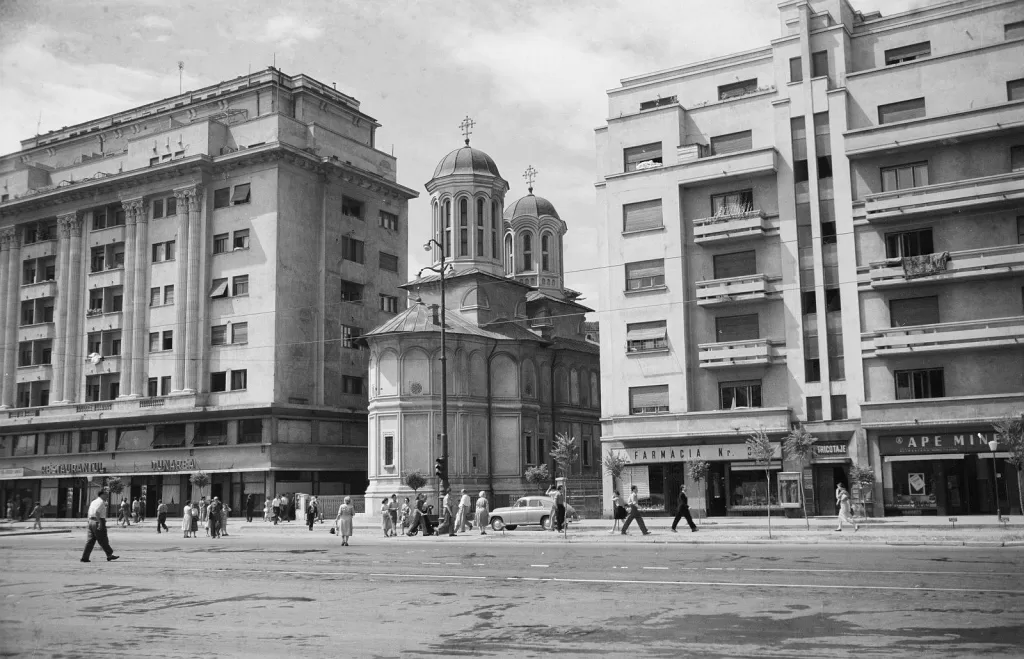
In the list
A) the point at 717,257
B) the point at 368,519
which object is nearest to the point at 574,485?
the point at 368,519

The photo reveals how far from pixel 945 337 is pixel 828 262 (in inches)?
225

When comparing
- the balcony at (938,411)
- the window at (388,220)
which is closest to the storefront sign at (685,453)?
the balcony at (938,411)

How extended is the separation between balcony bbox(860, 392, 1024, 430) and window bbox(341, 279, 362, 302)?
3345 cm

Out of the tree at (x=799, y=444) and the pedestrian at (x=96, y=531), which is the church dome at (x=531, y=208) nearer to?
the tree at (x=799, y=444)

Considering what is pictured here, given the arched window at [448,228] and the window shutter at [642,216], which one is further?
the arched window at [448,228]

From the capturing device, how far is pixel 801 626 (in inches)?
458

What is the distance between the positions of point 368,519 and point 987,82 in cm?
3345

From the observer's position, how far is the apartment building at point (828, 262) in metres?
38.1

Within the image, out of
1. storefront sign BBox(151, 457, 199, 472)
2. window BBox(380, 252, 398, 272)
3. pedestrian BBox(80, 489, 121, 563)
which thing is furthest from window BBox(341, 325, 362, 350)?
pedestrian BBox(80, 489, 121, 563)

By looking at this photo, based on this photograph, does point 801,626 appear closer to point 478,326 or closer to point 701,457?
point 701,457

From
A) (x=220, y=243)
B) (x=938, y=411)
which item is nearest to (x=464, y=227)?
(x=220, y=243)

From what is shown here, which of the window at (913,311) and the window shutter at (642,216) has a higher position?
the window shutter at (642,216)

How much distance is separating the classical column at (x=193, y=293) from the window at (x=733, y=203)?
1234 inches

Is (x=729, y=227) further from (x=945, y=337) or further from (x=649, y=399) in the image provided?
(x=945, y=337)
